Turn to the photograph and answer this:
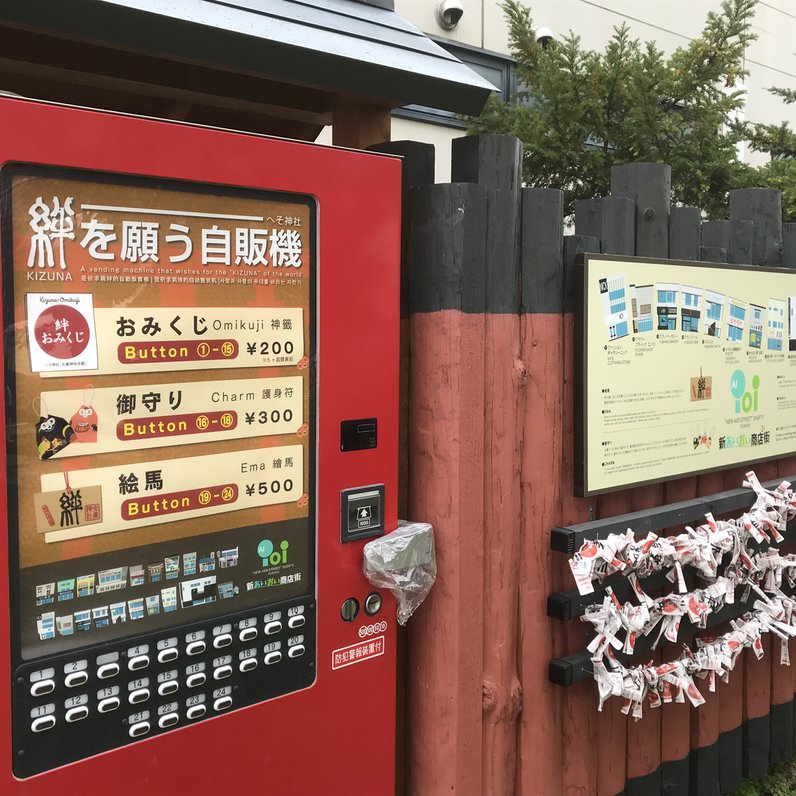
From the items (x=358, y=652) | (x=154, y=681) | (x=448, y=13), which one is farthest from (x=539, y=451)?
(x=448, y=13)

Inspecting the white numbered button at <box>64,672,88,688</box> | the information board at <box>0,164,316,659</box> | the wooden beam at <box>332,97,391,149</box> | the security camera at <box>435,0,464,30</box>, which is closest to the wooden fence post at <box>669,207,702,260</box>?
the wooden beam at <box>332,97,391,149</box>

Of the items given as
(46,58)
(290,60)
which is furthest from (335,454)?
(46,58)

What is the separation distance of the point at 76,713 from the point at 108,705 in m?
0.07

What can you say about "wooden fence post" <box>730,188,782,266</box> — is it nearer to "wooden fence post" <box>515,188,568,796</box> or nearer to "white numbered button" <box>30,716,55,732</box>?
"wooden fence post" <box>515,188,568,796</box>

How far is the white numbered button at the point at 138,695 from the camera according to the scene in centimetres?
184

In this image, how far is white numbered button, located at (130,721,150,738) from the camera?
6.05ft

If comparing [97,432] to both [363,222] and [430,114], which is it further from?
[430,114]

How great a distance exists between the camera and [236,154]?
193 cm

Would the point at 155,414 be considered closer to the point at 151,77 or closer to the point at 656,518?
the point at 151,77

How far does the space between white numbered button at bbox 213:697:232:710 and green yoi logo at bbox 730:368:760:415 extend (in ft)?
7.73

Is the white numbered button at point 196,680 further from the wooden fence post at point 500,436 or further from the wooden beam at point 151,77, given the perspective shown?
the wooden beam at point 151,77

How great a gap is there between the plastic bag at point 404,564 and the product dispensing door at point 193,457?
0.14ft

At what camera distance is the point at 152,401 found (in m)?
1.85

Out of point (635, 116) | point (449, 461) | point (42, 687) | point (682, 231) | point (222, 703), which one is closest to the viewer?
point (42, 687)
